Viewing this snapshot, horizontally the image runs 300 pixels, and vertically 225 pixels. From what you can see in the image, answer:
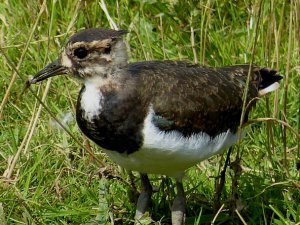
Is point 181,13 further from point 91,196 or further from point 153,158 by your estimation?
point 153,158

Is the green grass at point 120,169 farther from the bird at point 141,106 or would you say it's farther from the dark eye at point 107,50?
the dark eye at point 107,50

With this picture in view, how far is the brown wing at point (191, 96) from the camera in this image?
5.05 meters

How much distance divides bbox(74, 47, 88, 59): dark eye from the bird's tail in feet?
4.12

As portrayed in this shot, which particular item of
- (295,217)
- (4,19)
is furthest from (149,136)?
(4,19)

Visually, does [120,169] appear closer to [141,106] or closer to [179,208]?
[179,208]

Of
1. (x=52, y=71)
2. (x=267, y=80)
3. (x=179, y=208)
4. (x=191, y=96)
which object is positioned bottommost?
(x=179, y=208)

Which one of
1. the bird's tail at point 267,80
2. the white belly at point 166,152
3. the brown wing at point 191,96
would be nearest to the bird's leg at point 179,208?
the white belly at point 166,152

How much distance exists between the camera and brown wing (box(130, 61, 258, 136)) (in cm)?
505

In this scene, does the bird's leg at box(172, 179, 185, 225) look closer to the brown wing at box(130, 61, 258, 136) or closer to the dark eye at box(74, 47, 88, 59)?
the brown wing at box(130, 61, 258, 136)

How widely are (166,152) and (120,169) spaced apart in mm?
1139

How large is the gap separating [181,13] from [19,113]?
1402mm

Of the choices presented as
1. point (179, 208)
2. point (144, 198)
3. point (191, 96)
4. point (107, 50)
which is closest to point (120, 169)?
point (144, 198)

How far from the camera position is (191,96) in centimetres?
519

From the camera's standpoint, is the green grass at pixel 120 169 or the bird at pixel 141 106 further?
the green grass at pixel 120 169
